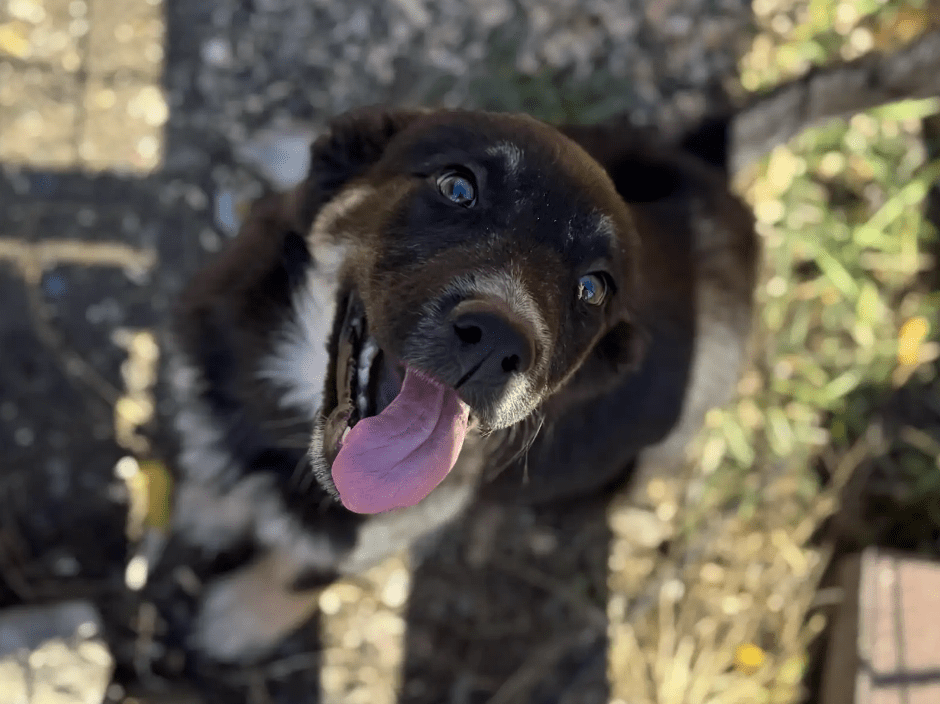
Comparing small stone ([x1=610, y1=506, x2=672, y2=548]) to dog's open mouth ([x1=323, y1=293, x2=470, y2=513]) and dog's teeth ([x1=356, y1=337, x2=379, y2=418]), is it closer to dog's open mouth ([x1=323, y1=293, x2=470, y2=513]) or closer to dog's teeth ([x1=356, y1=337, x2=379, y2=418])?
dog's open mouth ([x1=323, y1=293, x2=470, y2=513])

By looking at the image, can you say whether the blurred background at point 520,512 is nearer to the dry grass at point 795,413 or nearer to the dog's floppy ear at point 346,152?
the dry grass at point 795,413

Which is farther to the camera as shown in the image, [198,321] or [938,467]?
[938,467]

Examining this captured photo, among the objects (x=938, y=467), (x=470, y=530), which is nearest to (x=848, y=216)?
(x=938, y=467)

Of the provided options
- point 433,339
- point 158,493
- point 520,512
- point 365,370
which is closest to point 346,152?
point 365,370

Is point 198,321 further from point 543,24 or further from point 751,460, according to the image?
point 751,460

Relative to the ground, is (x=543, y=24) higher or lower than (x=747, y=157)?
higher

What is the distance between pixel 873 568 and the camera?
3428 mm

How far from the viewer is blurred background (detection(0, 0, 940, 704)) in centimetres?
332

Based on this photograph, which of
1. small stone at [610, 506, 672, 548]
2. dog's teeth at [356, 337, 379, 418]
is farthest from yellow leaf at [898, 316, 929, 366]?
dog's teeth at [356, 337, 379, 418]

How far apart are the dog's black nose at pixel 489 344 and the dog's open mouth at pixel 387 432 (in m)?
0.23

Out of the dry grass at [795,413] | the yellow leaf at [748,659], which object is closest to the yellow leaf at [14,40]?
the dry grass at [795,413]

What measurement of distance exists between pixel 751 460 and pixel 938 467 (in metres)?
0.96

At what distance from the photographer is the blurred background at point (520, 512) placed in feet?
10.9

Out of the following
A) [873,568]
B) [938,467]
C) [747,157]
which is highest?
[747,157]
